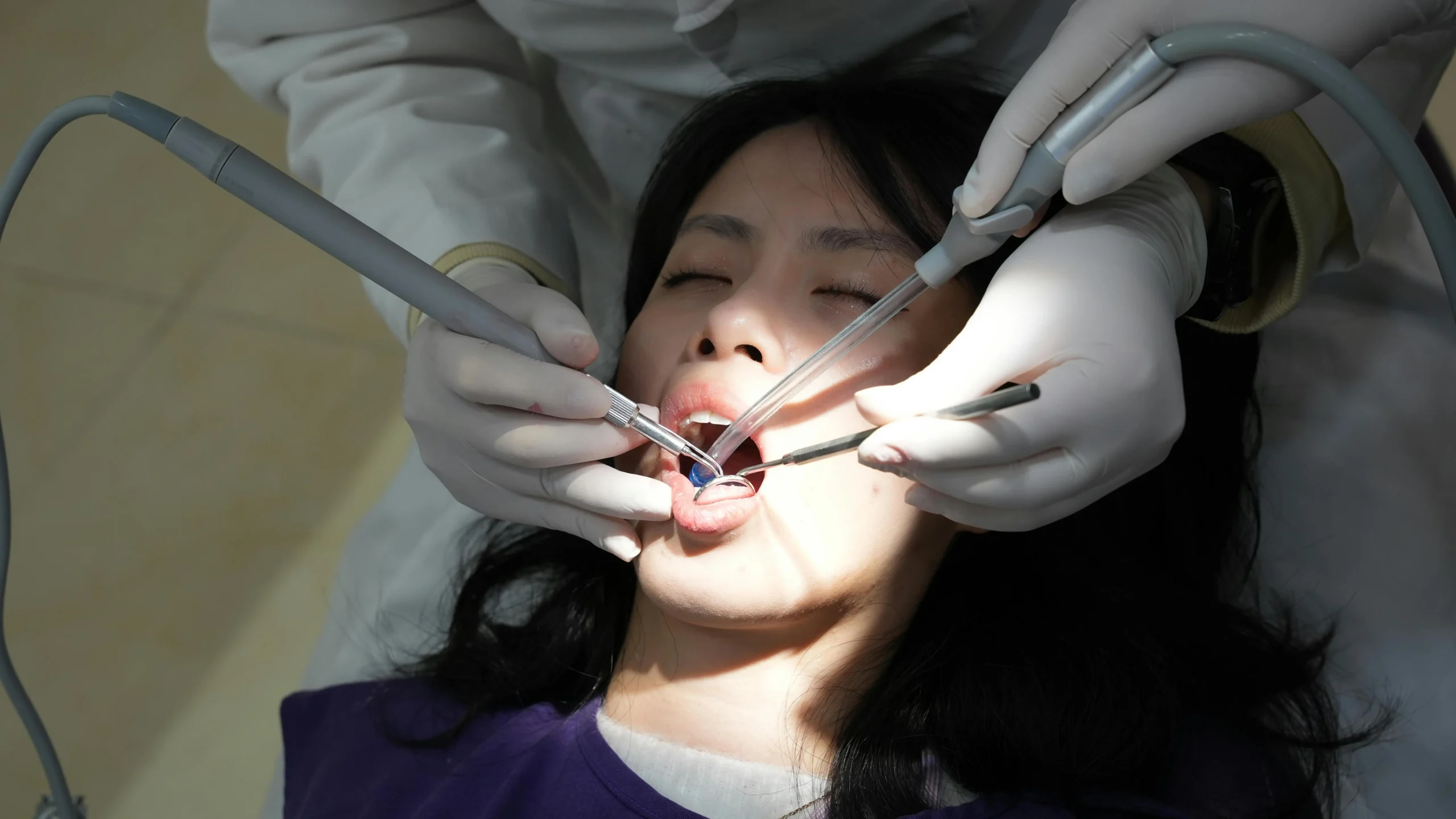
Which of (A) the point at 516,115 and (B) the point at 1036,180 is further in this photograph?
(A) the point at 516,115

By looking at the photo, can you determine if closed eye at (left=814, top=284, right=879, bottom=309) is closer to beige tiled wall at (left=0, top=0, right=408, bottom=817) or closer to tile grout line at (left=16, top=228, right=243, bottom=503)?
beige tiled wall at (left=0, top=0, right=408, bottom=817)

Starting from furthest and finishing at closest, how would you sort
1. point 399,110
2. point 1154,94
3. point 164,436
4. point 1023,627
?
point 164,436
point 399,110
point 1023,627
point 1154,94

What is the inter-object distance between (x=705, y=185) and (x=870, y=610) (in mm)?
503

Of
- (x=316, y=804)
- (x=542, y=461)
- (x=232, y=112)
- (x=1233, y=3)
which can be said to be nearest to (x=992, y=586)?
(x=542, y=461)

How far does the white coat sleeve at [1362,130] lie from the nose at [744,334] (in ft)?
1.90

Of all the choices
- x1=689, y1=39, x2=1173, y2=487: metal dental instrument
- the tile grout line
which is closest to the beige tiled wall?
the tile grout line

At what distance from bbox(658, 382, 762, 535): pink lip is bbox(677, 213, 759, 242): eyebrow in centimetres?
18

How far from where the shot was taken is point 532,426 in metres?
1.07

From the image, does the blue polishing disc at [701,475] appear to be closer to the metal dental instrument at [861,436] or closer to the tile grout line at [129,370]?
the metal dental instrument at [861,436]

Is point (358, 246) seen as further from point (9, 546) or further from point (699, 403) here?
point (9, 546)

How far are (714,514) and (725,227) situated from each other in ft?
1.01

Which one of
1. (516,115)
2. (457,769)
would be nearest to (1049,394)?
(457,769)

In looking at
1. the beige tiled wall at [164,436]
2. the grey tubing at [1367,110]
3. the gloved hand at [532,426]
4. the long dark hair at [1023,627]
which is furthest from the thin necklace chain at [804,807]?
the beige tiled wall at [164,436]

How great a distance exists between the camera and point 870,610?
3.68ft
